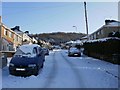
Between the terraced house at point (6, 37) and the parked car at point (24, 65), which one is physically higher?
the terraced house at point (6, 37)

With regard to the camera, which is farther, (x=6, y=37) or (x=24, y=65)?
(x=6, y=37)

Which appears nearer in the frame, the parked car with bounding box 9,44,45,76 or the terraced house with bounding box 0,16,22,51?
the parked car with bounding box 9,44,45,76

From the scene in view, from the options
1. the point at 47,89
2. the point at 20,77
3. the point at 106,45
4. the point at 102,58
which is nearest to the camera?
the point at 47,89

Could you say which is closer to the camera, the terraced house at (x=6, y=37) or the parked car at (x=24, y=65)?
the parked car at (x=24, y=65)

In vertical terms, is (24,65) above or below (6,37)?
below

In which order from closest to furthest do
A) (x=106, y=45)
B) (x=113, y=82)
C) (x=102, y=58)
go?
1. (x=113, y=82)
2. (x=106, y=45)
3. (x=102, y=58)

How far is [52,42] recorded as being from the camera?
193000mm

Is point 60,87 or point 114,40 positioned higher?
point 114,40

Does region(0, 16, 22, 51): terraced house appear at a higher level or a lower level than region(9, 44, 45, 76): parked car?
higher

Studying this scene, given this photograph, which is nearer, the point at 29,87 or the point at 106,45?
the point at 29,87

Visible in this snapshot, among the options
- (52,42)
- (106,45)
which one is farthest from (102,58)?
(52,42)

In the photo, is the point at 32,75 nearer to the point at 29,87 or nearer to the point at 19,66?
the point at 19,66

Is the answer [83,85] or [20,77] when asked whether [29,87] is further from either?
[20,77]

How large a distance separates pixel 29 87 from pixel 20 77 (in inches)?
141
